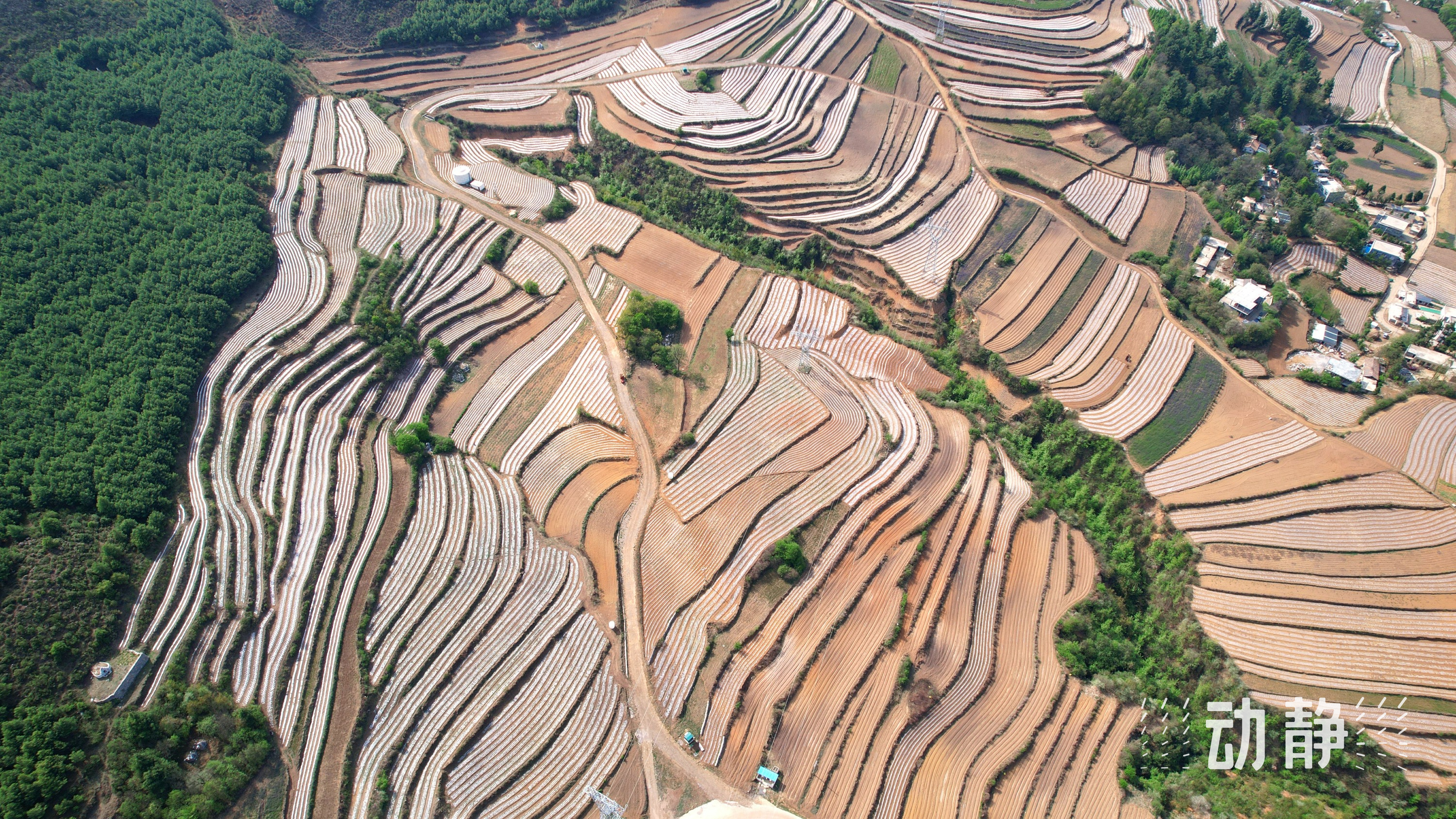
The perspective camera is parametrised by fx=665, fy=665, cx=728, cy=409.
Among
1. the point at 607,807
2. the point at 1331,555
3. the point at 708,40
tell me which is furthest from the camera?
the point at 708,40

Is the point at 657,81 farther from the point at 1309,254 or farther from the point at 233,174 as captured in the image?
the point at 1309,254

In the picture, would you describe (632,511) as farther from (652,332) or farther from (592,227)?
(592,227)

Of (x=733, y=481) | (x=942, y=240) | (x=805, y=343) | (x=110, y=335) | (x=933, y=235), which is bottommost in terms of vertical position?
(x=110, y=335)

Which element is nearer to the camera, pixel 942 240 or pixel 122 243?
pixel 122 243

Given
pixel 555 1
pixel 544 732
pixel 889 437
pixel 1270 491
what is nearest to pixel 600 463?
pixel 544 732

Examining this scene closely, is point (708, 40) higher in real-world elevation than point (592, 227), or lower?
higher

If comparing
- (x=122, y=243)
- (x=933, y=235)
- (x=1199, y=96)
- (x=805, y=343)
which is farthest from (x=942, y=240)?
(x=122, y=243)

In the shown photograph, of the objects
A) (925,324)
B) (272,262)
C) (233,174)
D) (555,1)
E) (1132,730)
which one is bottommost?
(1132,730)
